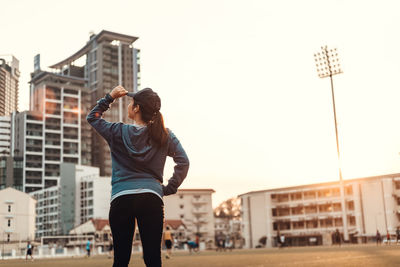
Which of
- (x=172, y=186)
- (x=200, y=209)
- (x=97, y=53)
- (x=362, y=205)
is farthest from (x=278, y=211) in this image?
(x=172, y=186)

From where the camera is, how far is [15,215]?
327 ft

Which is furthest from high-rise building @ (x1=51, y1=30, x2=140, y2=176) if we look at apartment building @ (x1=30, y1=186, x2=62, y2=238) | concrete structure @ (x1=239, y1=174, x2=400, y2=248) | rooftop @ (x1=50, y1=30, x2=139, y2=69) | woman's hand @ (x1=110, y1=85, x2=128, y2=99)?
woman's hand @ (x1=110, y1=85, x2=128, y2=99)

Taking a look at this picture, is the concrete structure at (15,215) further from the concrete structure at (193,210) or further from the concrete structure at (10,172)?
the concrete structure at (10,172)

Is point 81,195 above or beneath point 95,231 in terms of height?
above

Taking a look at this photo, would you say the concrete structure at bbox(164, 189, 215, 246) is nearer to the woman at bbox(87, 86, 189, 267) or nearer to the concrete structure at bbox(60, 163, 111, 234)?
the concrete structure at bbox(60, 163, 111, 234)

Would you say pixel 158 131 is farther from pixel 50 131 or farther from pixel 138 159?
pixel 50 131

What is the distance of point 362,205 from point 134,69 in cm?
9383

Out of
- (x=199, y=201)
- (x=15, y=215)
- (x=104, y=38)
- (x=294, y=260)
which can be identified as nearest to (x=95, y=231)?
(x=15, y=215)

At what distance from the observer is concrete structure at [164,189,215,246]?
126m

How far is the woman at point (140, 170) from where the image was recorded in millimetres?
3617

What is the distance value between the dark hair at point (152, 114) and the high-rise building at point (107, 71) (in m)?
152

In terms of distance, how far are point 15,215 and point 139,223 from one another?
336 ft

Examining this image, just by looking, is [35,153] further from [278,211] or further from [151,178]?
[151,178]

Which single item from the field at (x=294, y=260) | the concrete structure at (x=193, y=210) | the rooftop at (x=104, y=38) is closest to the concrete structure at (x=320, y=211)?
the concrete structure at (x=193, y=210)
